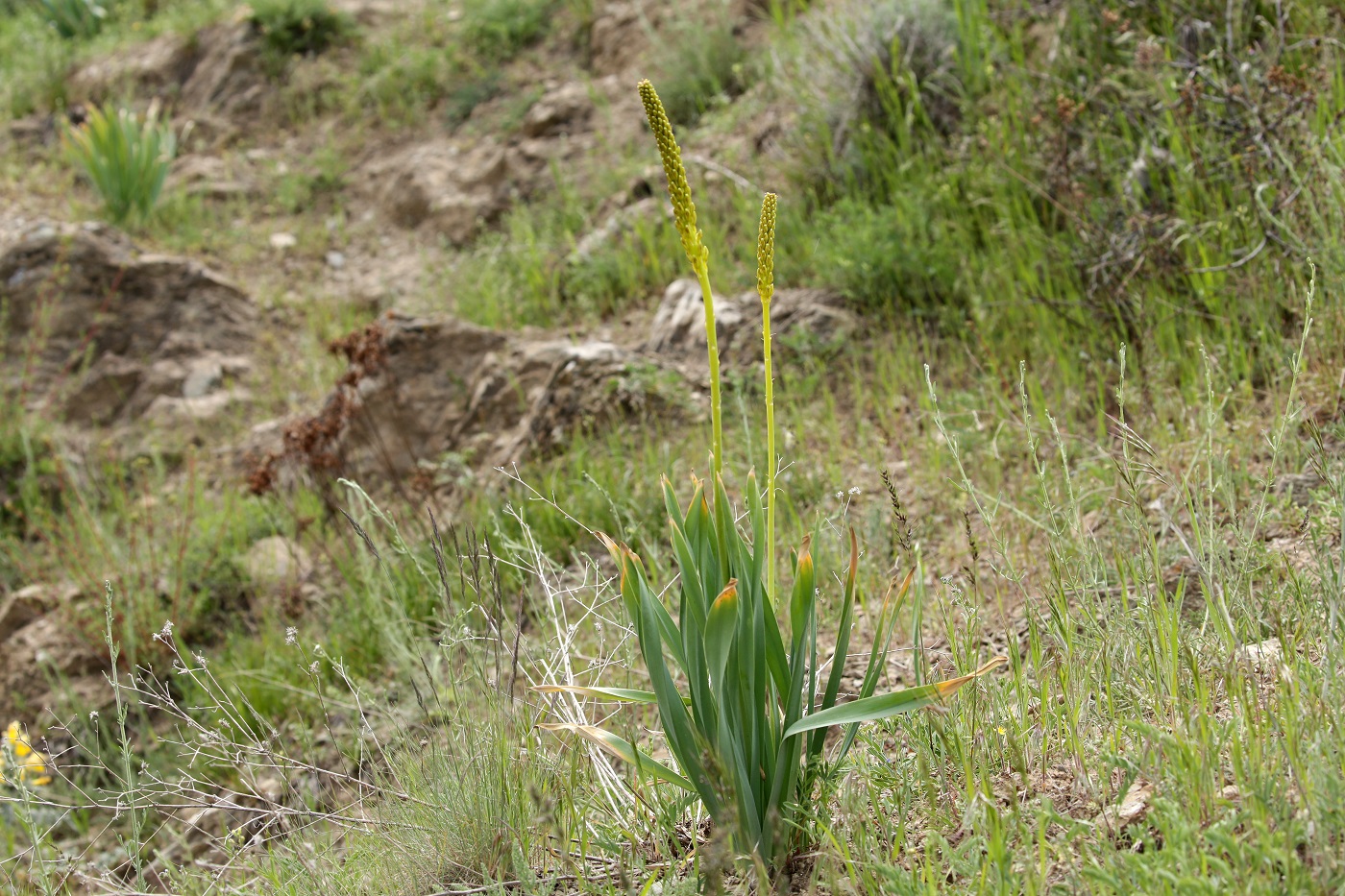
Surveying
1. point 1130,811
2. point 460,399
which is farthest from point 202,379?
point 1130,811

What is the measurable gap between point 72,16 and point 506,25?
6123mm

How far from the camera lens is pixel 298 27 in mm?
9508

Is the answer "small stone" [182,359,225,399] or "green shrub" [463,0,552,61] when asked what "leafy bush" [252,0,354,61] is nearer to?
"green shrub" [463,0,552,61]

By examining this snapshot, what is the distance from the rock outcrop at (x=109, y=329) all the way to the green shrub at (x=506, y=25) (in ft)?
11.3

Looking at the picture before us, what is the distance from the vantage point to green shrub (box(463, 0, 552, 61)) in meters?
8.51

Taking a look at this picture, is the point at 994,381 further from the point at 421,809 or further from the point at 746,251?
the point at 421,809

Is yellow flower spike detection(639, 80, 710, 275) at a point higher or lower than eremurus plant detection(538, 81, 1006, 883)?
higher

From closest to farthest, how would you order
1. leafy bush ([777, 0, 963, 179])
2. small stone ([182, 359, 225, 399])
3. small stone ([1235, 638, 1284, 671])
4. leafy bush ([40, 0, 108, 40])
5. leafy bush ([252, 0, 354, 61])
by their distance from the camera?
small stone ([1235, 638, 1284, 671])
leafy bush ([777, 0, 963, 179])
small stone ([182, 359, 225, 399])
leafy bush ([252, 0, 354, 61])
leafy bush ([40, 0, 108, 40])

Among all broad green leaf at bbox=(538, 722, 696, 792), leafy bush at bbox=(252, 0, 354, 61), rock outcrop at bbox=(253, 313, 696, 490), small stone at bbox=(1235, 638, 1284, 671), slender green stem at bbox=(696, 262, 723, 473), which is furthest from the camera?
leafy bush at bbox=(252, 0, 354, 61)

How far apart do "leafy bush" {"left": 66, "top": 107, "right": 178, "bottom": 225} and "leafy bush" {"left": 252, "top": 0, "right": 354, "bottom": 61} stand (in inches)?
93.1

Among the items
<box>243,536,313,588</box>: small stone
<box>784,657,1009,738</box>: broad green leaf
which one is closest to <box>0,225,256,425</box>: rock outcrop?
<box>243,536,313,588</box>: small stone

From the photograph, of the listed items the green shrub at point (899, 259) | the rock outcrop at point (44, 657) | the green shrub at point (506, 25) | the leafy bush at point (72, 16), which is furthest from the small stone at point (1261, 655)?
the leafy bush at point (72, 16)

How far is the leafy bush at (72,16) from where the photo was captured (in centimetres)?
1112

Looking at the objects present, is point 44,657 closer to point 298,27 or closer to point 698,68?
point 698,68
